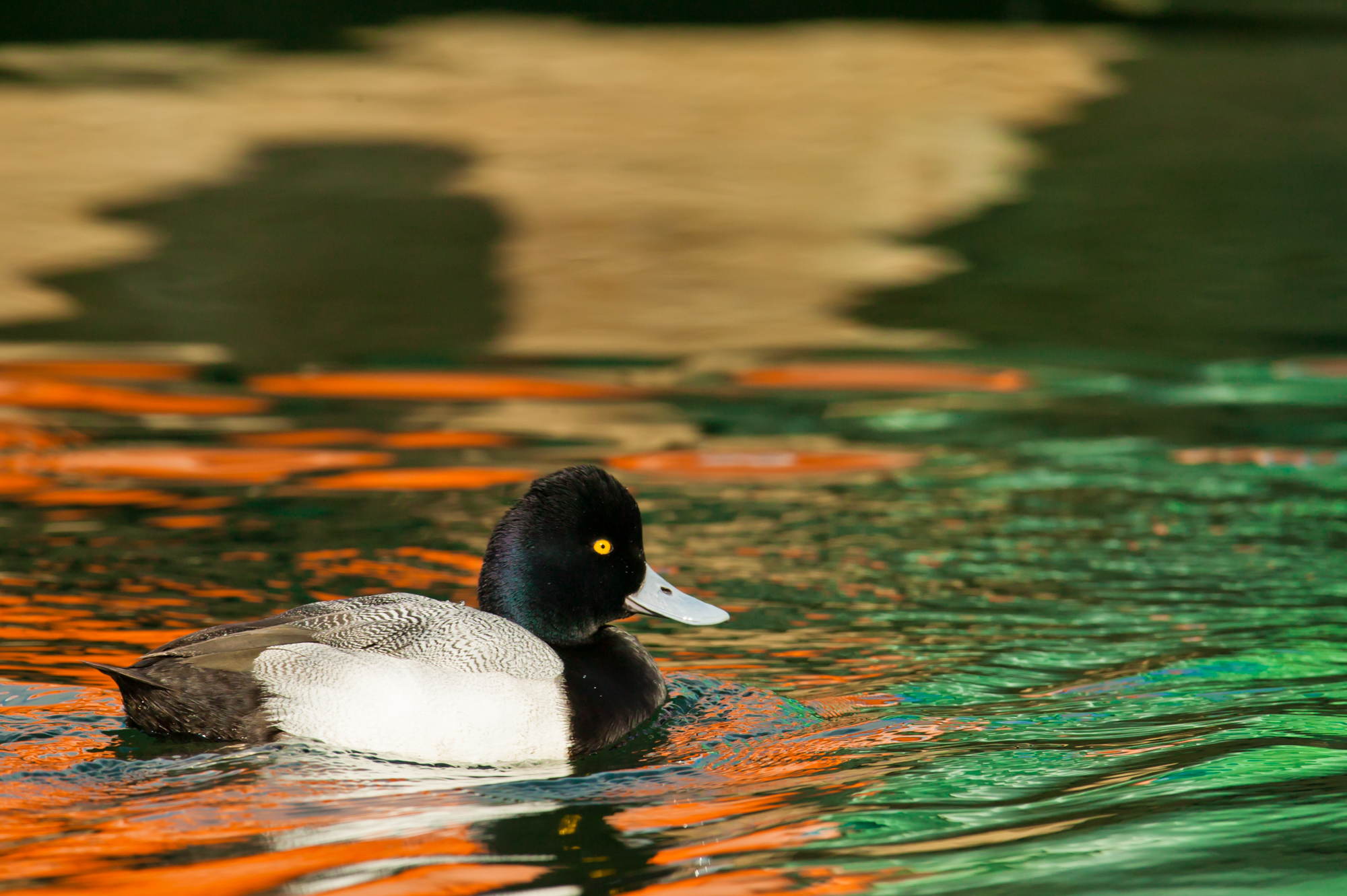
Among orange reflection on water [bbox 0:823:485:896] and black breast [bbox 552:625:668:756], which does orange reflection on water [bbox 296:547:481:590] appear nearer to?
black breast [bbox 552:625:668:756]

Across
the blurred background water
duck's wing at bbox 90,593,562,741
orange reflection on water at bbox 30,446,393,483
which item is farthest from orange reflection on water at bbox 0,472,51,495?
duck's wing at bbox 90,593,562,741

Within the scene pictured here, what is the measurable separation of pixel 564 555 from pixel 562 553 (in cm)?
1

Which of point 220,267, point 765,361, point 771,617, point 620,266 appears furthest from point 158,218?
point 771,617

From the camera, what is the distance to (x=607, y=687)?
538cm

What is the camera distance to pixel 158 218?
12.2 metres

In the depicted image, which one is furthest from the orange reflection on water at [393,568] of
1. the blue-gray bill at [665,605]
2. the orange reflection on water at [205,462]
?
the blue-gray bill at [665,605]

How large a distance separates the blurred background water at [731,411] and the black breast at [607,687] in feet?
0.31

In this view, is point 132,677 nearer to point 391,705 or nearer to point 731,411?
point 391,705

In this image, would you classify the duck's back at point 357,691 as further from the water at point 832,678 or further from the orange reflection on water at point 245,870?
the orange reflection on water at point 245,870

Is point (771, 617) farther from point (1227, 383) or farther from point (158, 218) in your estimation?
point (158, 218)

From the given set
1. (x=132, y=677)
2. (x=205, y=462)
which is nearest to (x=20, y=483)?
(x=205, y=462)

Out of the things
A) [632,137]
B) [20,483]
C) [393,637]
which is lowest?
[20,483]

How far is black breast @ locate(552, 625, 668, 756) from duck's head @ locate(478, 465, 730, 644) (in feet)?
0.30

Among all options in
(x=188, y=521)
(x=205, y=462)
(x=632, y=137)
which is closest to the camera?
(x=188, y=521)
